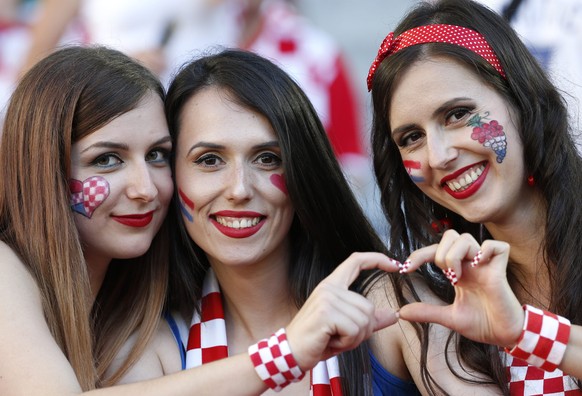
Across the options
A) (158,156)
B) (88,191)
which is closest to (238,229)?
(158,156)

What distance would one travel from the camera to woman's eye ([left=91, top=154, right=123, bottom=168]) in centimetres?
316

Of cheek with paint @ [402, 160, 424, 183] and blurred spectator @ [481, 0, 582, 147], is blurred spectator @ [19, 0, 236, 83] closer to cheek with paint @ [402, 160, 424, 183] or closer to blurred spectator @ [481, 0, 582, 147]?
blurred spectator @ [481, 0, 582, 147]

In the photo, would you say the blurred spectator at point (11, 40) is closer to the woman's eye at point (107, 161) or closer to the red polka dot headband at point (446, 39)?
the woman's eye at point (107, 161)

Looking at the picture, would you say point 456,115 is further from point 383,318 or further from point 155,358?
point 155,358

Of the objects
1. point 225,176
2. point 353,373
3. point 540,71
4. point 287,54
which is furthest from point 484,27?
point 287,54

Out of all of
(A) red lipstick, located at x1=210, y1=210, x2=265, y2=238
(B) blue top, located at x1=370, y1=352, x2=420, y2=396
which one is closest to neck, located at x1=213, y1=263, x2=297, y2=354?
(A) red lipstick, located at x1=210, y1=210, x2=265, y2=238

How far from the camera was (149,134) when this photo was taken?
3.22m

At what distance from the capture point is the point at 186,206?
3318 millimetres

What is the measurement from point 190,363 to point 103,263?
430 mm

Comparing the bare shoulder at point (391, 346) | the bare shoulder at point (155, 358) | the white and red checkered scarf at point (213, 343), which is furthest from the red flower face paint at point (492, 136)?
the bare shoulder at point (155, 358)

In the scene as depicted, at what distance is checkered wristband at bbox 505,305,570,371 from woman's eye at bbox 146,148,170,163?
1.33m

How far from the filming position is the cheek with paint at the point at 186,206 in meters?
3.30

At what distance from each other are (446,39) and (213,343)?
1.21 m

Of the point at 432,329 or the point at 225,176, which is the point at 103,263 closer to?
the point at 225,176
